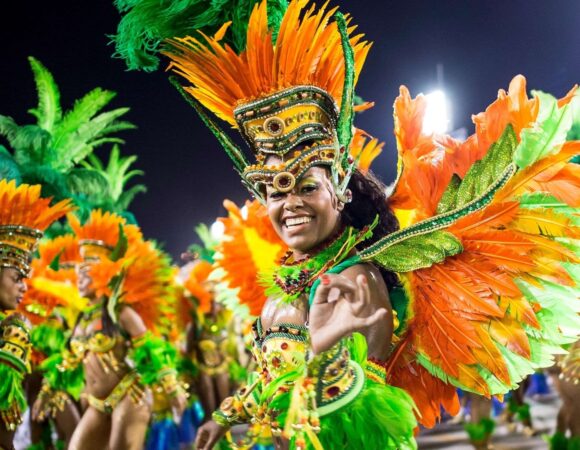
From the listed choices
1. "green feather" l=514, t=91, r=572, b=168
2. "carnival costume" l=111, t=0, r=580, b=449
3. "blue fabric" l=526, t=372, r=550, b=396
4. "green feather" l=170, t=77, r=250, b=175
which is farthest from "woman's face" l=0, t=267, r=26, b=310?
"blue fabric" l=526, t=372, r=550, b=396

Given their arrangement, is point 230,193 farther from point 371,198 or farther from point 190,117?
point 371,198

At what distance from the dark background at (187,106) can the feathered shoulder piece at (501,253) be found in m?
1.63

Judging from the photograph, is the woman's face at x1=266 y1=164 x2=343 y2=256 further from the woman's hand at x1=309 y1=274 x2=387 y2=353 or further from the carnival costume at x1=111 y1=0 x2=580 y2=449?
the woman's hand at x1=309 y1=274 x2=387 y2=353

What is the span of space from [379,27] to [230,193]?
17.0 ft

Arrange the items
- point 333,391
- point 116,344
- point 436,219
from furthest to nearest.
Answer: point 116,344 < point 436,219 < point 333,391

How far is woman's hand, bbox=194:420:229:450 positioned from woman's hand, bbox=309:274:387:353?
29.4 inches

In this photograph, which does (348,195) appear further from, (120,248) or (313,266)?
(120,248)

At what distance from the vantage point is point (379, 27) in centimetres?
428

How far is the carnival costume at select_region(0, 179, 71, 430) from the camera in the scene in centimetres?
458

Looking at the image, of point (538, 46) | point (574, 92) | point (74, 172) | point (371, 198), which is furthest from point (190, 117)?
point (574, 92)

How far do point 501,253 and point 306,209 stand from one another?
2.31 feet

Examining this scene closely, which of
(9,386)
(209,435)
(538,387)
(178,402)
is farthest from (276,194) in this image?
(538,387)

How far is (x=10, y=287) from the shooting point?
15.7ft

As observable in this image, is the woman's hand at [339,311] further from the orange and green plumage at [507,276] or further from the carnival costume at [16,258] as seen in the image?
the carnival costume at [16,258]
